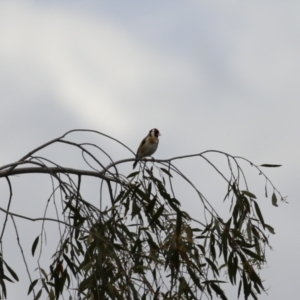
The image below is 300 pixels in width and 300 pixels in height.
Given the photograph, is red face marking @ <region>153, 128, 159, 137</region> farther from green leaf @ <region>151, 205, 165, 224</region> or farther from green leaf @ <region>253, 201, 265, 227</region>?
green leaf @ <region>151, 205, 165, 224</region>

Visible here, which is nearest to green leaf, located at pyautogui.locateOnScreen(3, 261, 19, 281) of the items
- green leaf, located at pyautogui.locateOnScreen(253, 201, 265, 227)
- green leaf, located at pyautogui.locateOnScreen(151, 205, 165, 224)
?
green leaf, located at pyautogui.locateOnScreen(151, 205, 165, 224)

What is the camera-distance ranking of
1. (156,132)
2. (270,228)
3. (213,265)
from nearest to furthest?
(213,265)
(270,228)
(156,132)

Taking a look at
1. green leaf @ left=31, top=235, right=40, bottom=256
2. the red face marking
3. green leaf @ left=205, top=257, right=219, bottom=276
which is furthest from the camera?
the red face marking

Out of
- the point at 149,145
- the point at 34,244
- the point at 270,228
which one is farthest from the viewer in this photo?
the point at 149,145

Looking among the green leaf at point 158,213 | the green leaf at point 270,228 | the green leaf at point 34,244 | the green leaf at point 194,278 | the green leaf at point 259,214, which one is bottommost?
the green leaf at point 194,278

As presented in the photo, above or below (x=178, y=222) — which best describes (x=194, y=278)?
below

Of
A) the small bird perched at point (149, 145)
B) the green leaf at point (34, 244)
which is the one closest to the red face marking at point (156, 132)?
the small bird perched at point (149, 145)

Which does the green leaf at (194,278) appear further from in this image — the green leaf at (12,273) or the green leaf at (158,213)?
the green leaf at (12,273)

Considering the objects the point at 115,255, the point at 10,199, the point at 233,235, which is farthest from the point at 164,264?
the point at 10,199

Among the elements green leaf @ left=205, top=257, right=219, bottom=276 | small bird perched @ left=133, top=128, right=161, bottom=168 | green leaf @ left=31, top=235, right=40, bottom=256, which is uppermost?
small bird perched @ left=133, top=128, right=161, bottom=168

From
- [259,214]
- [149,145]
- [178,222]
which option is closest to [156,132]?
[149,145]

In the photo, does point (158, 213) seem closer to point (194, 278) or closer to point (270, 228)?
point (194, 278)

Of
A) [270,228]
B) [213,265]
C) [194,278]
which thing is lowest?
[194,278]

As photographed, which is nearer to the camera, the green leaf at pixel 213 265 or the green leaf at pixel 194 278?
the green leaf at pixel 194 278
